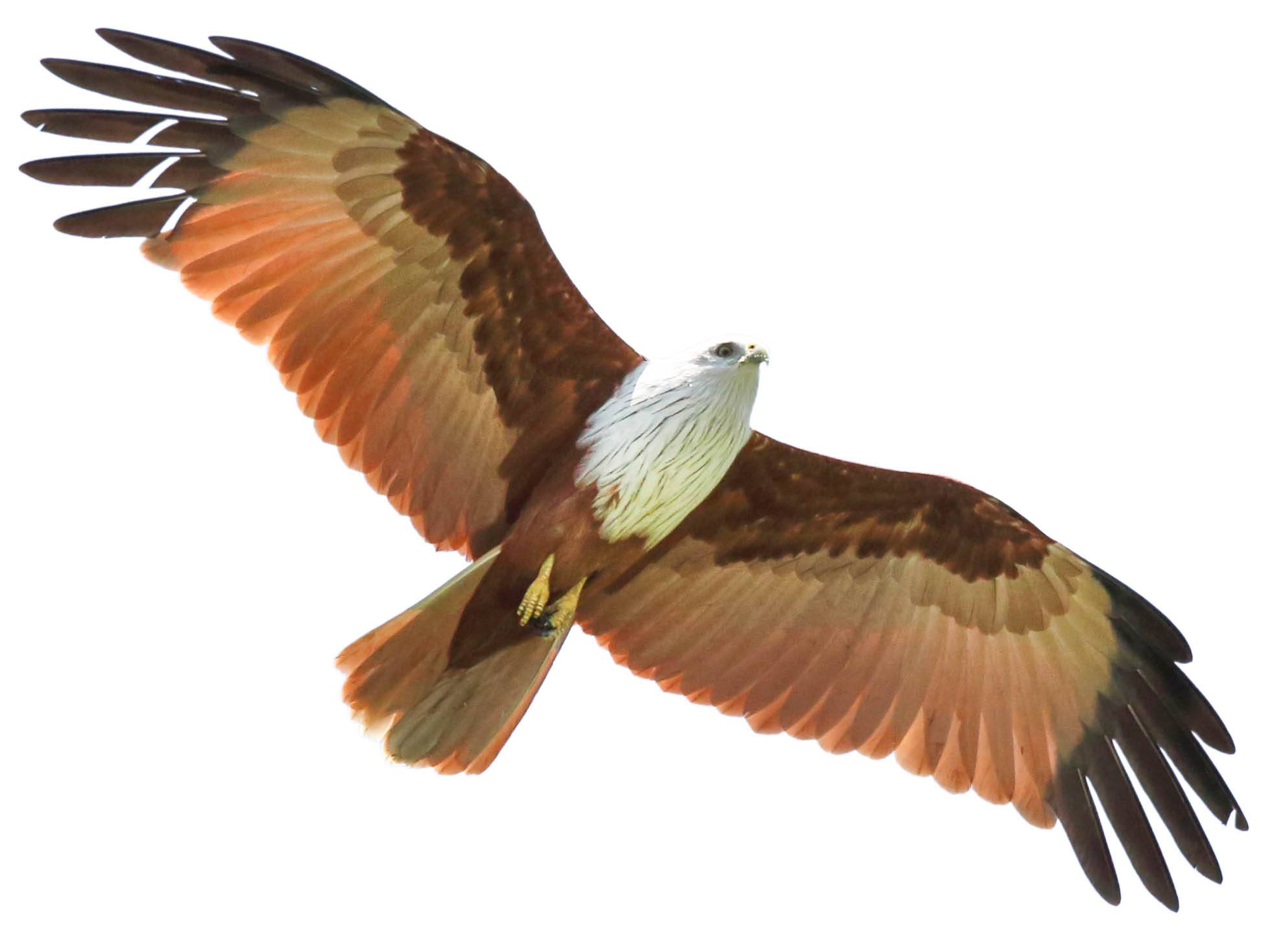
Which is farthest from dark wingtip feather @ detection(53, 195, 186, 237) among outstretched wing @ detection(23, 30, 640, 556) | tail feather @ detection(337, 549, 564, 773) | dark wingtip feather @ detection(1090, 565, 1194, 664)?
dark wingtip feather @ detection(1090, 565, 1194, 664)

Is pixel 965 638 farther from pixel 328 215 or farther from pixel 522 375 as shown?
pixel 328 215

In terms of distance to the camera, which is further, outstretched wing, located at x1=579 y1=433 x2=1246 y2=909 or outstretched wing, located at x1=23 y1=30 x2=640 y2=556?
outstretched wing, located at x1=579 y1=433 x2=1246 y2=909

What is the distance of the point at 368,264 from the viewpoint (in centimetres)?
813

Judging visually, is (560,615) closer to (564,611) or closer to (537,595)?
(564,611)

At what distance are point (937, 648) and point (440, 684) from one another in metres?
2.74

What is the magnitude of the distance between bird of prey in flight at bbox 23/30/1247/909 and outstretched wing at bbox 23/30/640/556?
1cm

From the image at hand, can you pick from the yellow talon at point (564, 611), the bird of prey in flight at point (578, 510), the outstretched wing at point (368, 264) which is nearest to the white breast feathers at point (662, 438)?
the bird of prey in flight at point (578, 510)

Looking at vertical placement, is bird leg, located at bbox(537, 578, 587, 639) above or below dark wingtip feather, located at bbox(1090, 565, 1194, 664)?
below

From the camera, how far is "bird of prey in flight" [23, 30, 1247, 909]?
310 inches

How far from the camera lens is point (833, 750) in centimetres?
912

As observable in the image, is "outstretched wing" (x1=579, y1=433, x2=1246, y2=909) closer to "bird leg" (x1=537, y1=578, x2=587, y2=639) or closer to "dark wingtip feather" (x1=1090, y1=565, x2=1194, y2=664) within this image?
"dark wingtip feather" (x1=1090, y1=565, x2=1194, y2=664)

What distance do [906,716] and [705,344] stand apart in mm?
2417

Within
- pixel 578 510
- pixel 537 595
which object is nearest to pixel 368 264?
pixel 578 510

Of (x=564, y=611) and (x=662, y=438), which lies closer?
(x=662, y=438)
